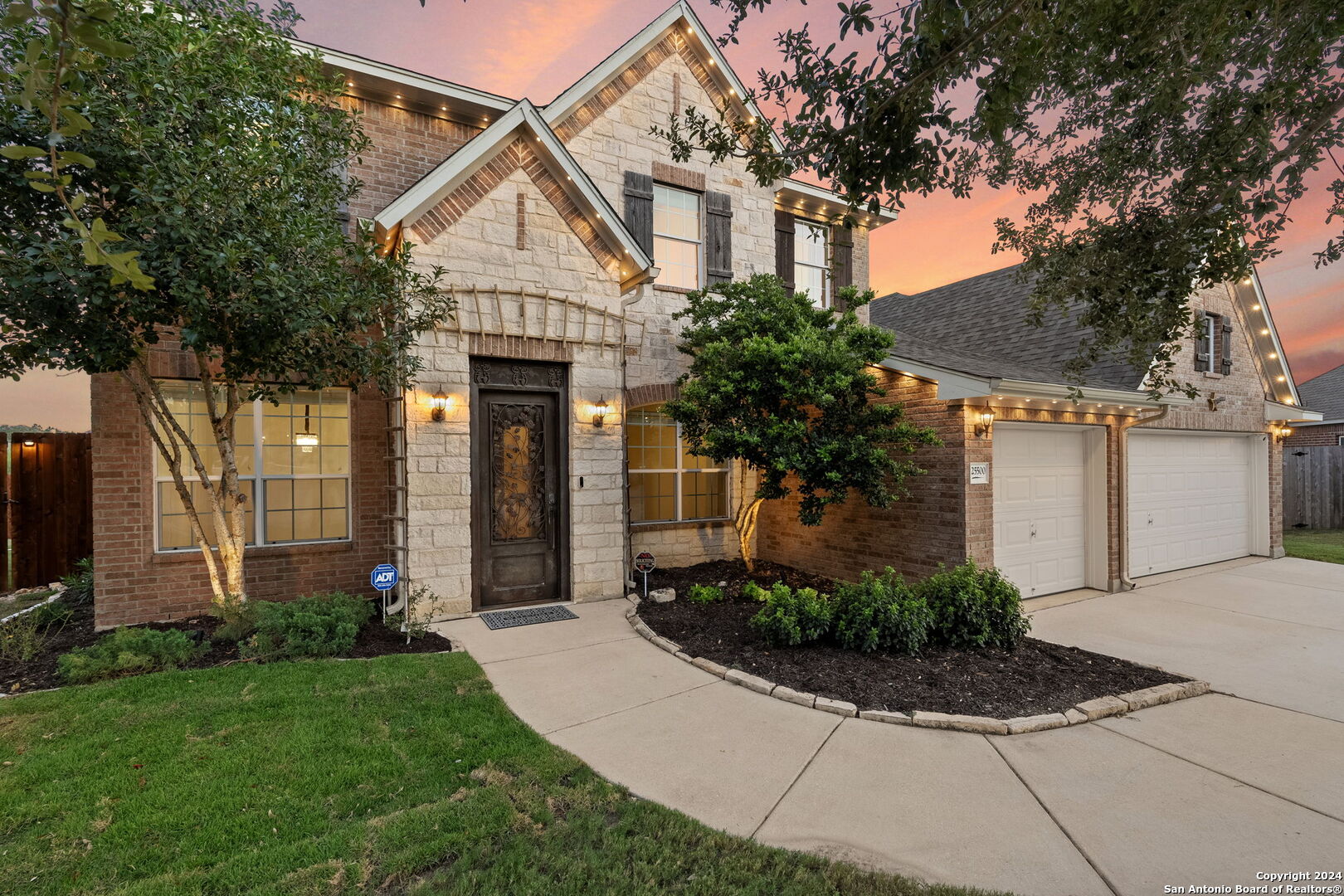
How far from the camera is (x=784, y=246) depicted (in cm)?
1082

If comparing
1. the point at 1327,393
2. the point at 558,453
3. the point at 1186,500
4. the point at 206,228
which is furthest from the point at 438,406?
the point at 1327,393

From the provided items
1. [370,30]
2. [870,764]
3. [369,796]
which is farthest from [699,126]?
[370,30]

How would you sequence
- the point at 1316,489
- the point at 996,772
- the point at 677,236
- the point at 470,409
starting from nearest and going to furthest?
the point at 996,772, the point at 470,409, the point at 677,236, the point at 1316,489

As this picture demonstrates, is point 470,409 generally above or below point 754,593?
above

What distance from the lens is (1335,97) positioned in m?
3.96

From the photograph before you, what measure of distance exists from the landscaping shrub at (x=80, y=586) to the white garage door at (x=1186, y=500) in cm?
1465

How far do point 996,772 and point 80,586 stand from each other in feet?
33.5

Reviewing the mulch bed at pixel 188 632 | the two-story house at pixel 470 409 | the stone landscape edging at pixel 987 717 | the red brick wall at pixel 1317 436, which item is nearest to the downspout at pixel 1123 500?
the stone landscape edging at pixel 987 717

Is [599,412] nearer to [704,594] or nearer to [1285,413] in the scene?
[704,594]

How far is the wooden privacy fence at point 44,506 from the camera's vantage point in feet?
26.5

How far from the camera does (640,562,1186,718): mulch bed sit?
15.2 feet

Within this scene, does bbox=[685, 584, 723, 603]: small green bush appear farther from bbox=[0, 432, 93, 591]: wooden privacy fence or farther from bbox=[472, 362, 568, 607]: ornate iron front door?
bbox=[0, 432, 93, 591]: wooden privacy fence

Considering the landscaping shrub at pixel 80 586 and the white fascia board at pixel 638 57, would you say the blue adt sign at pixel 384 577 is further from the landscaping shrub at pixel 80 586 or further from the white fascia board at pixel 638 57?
the white fascia board at pixel 638 57

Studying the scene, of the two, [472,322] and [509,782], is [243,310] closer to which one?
[472,322]
